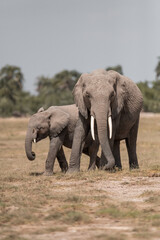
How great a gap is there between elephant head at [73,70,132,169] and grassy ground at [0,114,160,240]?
0.89 metres

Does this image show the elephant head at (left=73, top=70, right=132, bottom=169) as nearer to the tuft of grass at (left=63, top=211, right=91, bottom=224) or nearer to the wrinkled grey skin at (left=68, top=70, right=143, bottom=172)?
the wrinkled grey skin at (left=68, top=70, right=143, bottom=172)

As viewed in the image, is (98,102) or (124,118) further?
(124,118)

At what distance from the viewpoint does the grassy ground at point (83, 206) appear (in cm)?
669

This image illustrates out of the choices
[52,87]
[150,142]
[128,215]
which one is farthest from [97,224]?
[52,87]

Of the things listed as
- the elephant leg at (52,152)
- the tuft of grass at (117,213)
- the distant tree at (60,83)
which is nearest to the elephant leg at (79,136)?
the elephant leg at (52,152)

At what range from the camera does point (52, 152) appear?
13750mm

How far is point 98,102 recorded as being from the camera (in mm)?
11570

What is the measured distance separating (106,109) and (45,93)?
69.0m

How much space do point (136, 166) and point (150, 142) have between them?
565 inches

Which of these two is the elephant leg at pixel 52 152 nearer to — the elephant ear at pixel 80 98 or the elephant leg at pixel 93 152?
the elephant leg at pixel 93 152

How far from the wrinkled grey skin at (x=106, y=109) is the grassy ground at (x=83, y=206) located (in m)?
0.92

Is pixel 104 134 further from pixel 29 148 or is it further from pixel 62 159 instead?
pixel 62 159

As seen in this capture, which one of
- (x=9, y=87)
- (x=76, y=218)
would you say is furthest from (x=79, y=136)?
(x=9, y=87)

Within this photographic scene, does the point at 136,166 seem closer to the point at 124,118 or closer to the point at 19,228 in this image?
the point at 124,118
